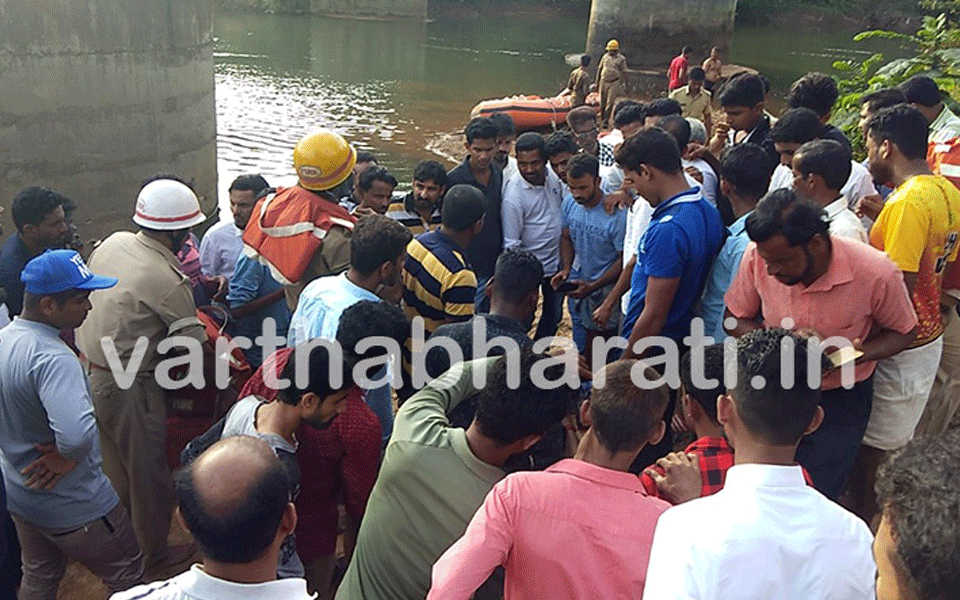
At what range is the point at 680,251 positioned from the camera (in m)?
3.55

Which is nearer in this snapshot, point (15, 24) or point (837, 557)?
point (837, 557)

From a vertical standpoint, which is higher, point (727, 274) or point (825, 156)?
point (825, 156)

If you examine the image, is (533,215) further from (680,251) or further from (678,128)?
(680,251)

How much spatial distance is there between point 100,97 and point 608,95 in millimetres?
10030

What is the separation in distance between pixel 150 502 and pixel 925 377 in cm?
354

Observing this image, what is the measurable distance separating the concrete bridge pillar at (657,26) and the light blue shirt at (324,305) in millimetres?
23833

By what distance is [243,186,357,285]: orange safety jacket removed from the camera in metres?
4.03

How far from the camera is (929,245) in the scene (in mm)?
3350

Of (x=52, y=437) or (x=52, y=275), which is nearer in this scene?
(x=52, y=275)

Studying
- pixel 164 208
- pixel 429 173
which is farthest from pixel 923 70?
pixel 164 208

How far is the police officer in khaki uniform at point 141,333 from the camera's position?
3504mm

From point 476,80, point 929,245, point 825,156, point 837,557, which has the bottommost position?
point 476,80

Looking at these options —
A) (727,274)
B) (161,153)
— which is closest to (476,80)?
(161,153)

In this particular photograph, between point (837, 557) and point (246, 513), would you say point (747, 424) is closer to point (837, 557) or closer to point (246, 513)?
point (837, 557)
